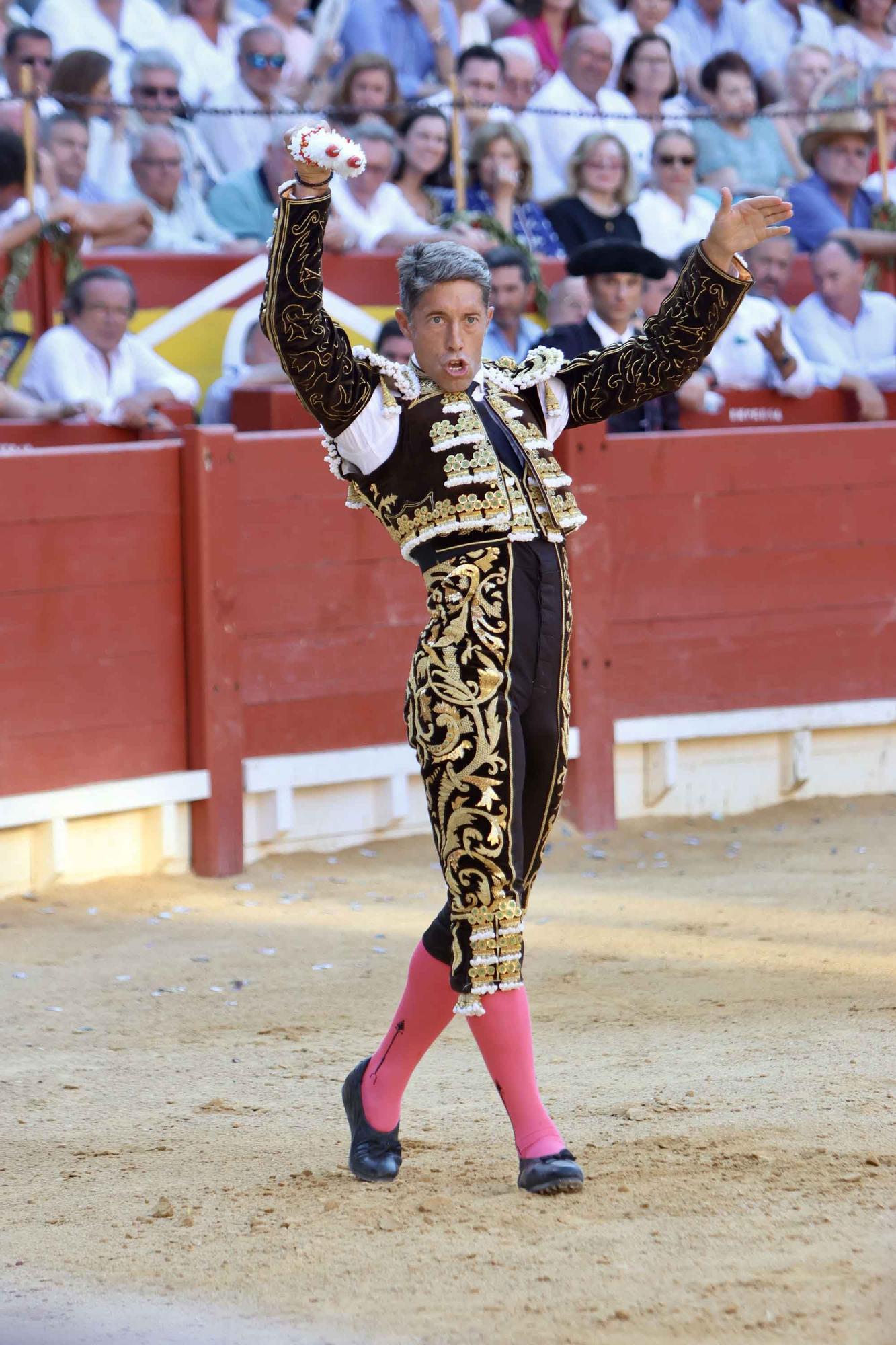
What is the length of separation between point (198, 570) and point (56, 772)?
0.71 metres

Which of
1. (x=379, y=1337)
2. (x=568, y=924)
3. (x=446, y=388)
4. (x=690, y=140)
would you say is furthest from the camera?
(x=690, y=140)

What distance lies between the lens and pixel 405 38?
8.44 m

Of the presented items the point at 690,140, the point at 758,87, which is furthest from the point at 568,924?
the point at 758,87

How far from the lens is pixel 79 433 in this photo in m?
6.01

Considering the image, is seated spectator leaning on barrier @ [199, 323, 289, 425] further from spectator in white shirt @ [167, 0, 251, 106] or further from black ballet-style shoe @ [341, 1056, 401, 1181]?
black ballet-style shoe @ [341, 1056, 401, 1181]

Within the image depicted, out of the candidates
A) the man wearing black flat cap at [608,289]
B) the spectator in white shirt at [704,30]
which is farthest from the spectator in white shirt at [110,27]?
the spectator in white shirt at [704,30]

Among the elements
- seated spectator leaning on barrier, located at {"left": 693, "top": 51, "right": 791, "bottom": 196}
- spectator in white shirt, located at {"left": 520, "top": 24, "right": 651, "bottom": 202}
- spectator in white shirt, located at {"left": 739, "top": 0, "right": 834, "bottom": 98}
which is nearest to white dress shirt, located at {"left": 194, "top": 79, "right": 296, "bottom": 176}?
spectator in white shirt, located at {"left": 520, "top": 24, "right": 651, "bottom": 202}

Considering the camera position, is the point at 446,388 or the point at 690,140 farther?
the point at 690,140

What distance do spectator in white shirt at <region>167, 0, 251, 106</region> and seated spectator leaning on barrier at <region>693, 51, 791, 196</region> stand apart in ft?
7.10

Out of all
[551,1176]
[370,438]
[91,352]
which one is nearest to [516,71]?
[91,352]

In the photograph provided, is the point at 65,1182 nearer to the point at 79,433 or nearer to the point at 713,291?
the point at 713,291

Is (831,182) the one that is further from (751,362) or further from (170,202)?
(170,202)

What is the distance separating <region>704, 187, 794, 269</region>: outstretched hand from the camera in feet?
10.0

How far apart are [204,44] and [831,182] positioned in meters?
2.76
